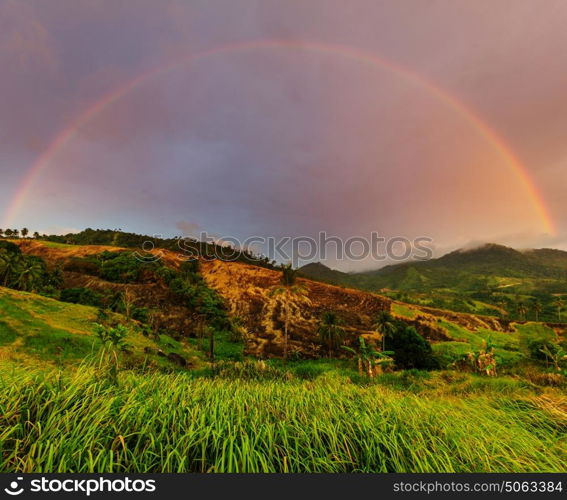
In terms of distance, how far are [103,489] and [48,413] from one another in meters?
2.07

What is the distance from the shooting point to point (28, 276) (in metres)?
53.7

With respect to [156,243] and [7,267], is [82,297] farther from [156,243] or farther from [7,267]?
[156,243]

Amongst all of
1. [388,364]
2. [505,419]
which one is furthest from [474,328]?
[505,419]

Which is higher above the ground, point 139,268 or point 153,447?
point 139,268

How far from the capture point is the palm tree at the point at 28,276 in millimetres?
52594

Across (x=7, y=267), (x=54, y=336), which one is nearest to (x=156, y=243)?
(x=7, y=267)

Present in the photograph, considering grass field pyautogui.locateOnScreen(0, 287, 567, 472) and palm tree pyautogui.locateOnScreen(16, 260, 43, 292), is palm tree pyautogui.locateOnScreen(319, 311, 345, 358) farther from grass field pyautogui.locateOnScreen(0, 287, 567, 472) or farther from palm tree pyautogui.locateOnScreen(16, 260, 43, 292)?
palm tree pyautogui.locateOnScreen(16, 260, 43, 292)

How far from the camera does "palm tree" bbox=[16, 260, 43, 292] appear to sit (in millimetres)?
52594

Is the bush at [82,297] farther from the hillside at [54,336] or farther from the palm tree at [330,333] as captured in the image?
the palm tree at [330,333]

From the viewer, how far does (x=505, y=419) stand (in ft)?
19.6

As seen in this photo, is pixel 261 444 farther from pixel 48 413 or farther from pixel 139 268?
pixel 139 268

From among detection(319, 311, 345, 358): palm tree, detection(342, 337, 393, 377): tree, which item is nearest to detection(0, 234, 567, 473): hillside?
detection(342, 337, 393, 377): tree

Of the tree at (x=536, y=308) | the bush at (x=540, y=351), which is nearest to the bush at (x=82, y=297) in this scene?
the bush at (x=540, y=351)

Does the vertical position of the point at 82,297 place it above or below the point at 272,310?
above
